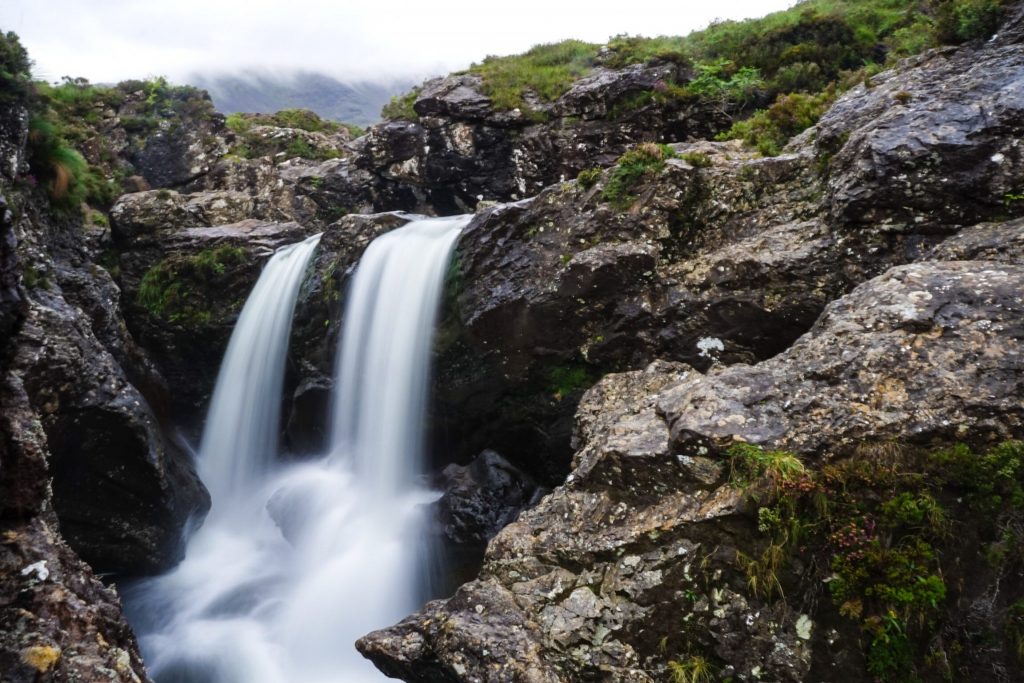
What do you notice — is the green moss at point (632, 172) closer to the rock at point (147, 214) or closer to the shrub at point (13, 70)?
the shrub at point (13, 70)

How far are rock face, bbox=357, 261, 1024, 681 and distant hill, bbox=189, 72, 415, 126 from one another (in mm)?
93325

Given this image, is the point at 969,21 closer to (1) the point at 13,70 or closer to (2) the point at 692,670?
(2) the point at 692,670

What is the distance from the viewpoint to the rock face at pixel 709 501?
4016 millimetres

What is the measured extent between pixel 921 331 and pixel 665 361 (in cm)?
285

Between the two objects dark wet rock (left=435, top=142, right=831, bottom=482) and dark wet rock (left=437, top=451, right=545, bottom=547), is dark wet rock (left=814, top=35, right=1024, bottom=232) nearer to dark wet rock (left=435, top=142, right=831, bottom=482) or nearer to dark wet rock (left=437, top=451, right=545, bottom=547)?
dark wet rock (left=435, top=142, right=831, bottom=482)

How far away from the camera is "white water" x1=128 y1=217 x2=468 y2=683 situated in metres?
7.17

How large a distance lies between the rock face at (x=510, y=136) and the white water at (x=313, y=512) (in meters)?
4.11

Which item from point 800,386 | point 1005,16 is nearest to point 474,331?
point 800,386

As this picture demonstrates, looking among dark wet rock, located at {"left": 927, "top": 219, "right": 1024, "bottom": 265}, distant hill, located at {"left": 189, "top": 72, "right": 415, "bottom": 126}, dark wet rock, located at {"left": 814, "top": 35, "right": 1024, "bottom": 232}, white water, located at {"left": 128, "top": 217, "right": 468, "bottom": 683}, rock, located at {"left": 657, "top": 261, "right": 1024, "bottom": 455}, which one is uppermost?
distant hill, located at {"left": 189, "top": 72, "right": 415, "bottom": 126}

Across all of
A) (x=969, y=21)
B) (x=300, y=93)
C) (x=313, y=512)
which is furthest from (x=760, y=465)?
(x=300, y=93)

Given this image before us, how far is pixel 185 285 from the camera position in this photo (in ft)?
39.5

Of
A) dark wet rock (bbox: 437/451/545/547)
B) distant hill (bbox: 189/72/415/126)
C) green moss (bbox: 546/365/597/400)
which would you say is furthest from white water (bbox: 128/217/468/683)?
distant hill (bbox: 189/72/415/126)

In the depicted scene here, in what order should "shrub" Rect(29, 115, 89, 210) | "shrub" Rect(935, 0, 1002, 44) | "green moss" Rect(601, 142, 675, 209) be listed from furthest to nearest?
1. "shrub" Rect(29, 115, 89, 210)
2. "green moss" Rect(601, 142, 675, 209)
3. "shrub" Rect(935, 0, 1002, 44)

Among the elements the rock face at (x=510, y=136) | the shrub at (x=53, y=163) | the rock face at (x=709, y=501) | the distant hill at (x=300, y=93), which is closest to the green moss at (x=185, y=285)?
the shrub at (x=53, y=163)
